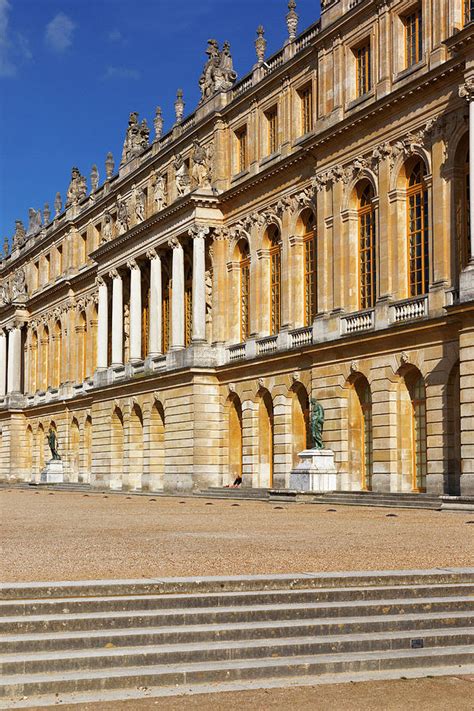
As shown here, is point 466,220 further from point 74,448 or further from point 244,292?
point 74,448

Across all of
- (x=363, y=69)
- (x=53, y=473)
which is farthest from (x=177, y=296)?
(x=53, y=473)

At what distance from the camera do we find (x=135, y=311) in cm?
6294

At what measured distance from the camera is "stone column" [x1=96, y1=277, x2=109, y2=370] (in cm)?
6794

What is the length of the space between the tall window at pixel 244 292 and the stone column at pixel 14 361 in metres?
40.7

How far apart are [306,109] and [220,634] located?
125 ft

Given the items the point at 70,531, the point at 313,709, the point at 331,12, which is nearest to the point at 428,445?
the point at 70,531

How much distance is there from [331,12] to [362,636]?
1418 inches

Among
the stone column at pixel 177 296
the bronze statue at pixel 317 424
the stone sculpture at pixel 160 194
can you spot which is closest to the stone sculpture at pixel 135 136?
the stone sculpture at pixel 160 194

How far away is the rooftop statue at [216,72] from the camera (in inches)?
2141

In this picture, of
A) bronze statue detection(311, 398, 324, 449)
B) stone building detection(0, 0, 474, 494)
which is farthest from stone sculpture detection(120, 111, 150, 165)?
bronze statue detection(311, 398, 324, 449)

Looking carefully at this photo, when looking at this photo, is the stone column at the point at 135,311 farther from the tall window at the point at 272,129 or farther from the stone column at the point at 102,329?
the tall window at the point at 272,129

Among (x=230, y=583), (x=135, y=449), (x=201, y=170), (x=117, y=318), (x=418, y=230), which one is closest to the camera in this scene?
(x=230, y=583)

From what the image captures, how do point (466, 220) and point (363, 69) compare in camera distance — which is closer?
point (466, 220)

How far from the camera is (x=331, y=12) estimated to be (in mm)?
43781
